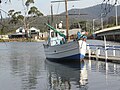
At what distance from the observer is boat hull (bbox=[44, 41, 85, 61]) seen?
3375 centimetres

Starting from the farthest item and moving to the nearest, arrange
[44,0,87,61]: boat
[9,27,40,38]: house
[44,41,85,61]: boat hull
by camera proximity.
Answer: [9,27,40,38]: house, [44,41,85,61]: boat hull, [44,0,87,61]: boat

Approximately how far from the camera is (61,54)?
1399 inches

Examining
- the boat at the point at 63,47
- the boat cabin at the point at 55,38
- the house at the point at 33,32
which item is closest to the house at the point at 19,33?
the house at the point at 33,32

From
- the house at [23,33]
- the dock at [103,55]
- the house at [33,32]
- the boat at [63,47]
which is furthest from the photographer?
the house at [33,32]

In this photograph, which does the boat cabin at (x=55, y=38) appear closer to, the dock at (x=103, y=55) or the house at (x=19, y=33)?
the dock at (x=103, y=55)

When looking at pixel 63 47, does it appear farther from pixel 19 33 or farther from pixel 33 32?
pixel 33 32

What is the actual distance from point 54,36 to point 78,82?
782 inches

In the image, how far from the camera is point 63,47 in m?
34.6

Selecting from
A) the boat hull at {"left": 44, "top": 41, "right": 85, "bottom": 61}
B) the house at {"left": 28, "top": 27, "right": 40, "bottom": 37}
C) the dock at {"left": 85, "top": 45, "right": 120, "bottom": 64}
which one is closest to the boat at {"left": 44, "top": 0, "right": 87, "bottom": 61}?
the boat hull at {"left": 44, "top": 41, "right": 85, "bottom": 61}

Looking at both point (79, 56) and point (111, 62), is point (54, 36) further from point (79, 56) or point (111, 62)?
point (111, 62)

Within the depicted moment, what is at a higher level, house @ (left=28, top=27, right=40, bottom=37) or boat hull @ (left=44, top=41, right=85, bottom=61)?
house @ (left=28, top=27, right=40, bottom=37)

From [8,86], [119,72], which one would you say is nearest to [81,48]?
[119,72]

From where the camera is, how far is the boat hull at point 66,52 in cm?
3375

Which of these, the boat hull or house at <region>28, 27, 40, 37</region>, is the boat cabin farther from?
house at <region>28, 27, 40, 37</region>
